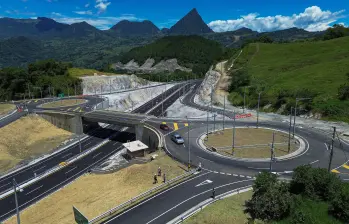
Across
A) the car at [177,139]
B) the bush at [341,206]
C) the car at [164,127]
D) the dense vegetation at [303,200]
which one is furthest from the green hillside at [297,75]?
the bush at [341,206]

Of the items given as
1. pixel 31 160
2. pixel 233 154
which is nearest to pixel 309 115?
pixel 233 154

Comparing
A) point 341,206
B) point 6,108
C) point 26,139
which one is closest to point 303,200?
point 341,206

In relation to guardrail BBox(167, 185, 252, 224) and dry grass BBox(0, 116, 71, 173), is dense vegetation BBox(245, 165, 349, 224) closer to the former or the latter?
guardrail BBox(167, 185, 252, 224)

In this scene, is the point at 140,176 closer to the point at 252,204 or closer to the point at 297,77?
the point at 252,204

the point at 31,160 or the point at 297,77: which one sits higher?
the point at 297,77

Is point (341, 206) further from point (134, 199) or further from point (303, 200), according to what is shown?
point (134, 199)

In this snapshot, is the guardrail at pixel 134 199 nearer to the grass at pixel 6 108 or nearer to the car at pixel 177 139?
the car at pixel 177 139
